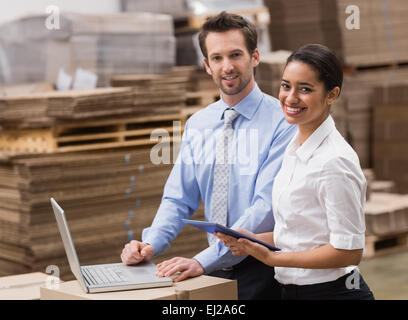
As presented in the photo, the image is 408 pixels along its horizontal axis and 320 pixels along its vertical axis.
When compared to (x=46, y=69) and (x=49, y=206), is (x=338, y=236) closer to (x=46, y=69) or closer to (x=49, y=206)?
(x=49, y=206)

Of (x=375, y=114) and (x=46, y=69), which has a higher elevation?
(x=46, y=69)

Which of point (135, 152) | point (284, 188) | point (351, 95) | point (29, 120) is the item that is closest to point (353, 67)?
point (351, 95)

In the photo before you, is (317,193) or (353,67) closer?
(317,193)

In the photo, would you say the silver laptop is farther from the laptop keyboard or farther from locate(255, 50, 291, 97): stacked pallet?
locate(255, 50, 291, 97): stacked pallet

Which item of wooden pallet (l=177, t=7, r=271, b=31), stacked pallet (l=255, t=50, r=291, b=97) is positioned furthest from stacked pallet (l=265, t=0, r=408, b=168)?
stacked pallet (l=255, t=50, r=291, b=97)

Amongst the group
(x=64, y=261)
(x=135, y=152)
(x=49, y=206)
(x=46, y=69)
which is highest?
(x=46, y=69)

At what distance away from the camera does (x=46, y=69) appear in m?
5.77

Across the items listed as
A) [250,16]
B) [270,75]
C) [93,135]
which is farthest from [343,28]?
[93,135]

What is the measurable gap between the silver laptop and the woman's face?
74cm

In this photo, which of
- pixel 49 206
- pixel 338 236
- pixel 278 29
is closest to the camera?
pixel 338 236

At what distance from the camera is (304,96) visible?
8.03 feet

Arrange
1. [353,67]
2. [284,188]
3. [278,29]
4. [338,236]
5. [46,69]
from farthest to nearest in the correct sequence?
1. [353,67]
2. [278,29]
3. [46,69]
4. [284,188]
5. [338,236]

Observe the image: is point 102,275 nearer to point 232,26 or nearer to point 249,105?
point 249,105

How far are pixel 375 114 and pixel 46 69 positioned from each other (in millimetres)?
3403
